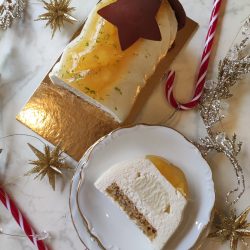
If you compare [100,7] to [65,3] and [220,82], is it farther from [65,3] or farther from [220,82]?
[220,82]

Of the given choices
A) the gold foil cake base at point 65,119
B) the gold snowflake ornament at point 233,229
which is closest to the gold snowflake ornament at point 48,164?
the gold foil cake base at point 65,119

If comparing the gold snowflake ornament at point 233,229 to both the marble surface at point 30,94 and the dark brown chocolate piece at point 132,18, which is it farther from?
the dark brown chocolate piece at point 132,18

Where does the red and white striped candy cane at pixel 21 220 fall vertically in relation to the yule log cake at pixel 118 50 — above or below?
below

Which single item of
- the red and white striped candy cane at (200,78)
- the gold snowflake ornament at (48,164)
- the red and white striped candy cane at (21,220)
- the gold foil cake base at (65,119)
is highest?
the red and white striped candy cane at (200,78)

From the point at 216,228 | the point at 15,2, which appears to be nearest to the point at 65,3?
the point at 15,2

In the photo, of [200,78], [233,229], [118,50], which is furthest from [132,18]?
[233,229]

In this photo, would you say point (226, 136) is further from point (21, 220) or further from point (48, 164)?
point (21, 220)
